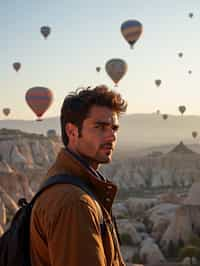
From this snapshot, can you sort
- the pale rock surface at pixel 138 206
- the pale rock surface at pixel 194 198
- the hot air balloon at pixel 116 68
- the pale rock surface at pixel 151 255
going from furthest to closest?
the pale rock surface at pixel 138 206 → the hot air balloon at pixel 116 68 → the pale rock surface at pixel 194 198 → the pale rock surface at pixel 151 255

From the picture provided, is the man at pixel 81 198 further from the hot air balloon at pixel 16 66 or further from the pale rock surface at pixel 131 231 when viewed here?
the hot air balloon at pixel 16 66

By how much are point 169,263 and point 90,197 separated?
22694mm

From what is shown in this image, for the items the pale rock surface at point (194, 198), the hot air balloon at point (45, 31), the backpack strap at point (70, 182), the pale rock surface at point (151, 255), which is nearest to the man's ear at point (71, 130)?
the backpack strap at point (70, 182)

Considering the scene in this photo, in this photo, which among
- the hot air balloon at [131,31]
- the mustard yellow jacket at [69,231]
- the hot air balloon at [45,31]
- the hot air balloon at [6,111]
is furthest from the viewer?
the hot air balloon at [6,111]

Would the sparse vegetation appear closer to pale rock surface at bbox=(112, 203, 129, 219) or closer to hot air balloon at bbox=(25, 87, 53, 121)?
pale rock surface at bbox=(112, 203, 129, 219)

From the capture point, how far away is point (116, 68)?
125 ft

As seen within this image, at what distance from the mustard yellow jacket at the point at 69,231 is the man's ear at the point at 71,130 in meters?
0.23

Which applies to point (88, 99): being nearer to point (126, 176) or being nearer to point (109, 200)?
point (109, 200)

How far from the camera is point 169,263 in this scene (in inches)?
946

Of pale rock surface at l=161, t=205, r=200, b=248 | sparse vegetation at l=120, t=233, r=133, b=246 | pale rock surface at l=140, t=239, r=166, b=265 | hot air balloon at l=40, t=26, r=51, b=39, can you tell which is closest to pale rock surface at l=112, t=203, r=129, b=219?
sparse vegetation at l=120, t=233, r=133, b=246

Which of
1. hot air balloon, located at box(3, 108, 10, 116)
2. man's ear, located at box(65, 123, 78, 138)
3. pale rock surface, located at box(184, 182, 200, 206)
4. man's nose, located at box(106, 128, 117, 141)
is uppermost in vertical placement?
man's ear, located at box(65, 123, 78, 138)

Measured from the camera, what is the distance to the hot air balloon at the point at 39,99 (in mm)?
33469

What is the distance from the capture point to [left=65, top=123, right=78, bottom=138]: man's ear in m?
2.49

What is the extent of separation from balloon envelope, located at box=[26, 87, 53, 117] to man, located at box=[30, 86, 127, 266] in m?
31.0
